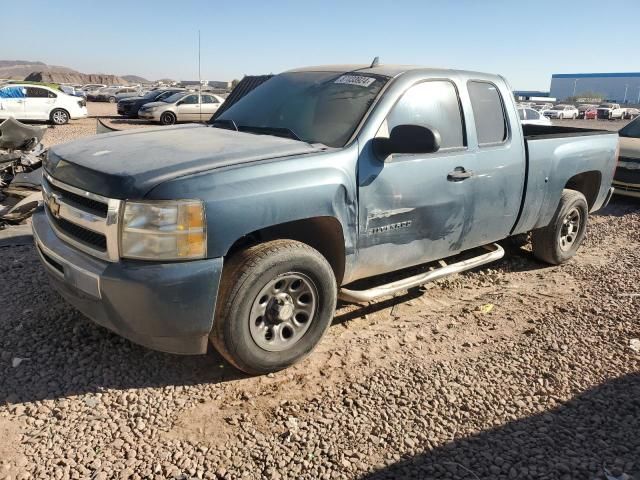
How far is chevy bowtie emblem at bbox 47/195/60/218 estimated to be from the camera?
316 centimetres

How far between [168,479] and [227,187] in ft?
4.67

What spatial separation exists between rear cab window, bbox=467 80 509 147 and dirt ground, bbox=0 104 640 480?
1428mm

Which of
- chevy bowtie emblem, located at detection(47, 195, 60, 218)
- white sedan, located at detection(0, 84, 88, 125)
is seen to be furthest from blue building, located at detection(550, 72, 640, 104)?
chevy bowtie emblem, located at detection(47, 195, 60, 218)

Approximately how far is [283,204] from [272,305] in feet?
2.02

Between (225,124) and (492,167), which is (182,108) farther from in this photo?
A: (492,167)

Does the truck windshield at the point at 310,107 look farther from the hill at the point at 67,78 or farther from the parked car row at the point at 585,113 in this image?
the hill at the point at 67,78

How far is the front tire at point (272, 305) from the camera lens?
9.68 feet

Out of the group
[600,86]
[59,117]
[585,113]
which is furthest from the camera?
[600,86]

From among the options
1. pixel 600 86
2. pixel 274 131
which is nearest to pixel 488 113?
pixel 274 131

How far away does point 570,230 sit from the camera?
5668 millimetres

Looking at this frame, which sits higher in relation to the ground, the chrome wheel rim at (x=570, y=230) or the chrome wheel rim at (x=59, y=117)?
the chrome wheel rim at (x=59, y=117)

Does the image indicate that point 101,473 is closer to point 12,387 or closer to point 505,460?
point 12,387

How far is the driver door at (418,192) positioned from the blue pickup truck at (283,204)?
1 centimetres

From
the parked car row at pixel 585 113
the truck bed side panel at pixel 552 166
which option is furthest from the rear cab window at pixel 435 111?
the parked car row at pixel 585 113
